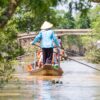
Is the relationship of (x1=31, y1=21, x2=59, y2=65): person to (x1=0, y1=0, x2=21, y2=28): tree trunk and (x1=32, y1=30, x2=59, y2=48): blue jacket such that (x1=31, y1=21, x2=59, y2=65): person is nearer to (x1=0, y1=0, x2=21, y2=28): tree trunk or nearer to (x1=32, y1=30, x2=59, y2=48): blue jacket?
(x1=32, y1=30, x2=59, y2=48): blue jacket

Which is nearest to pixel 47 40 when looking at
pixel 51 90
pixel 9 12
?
pixel 51 90

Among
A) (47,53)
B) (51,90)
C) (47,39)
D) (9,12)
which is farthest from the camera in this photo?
(47,53)

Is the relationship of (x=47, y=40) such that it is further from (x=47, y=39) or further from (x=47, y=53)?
(x=47, y=53)

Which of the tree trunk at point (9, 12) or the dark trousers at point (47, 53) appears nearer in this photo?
the tree trunk at point (9, 12)

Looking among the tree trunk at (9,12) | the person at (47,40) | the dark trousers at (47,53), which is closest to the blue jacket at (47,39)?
the person at (47,40)

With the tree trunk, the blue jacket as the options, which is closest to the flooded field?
the blue jacket

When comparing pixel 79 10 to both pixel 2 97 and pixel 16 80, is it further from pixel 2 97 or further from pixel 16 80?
pixel 16 80

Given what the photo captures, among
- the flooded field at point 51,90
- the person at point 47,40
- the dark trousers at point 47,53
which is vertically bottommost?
the flooded field at point 51,90

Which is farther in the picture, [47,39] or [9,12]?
[47,39]

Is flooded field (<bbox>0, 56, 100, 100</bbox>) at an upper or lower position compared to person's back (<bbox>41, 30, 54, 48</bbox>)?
lower

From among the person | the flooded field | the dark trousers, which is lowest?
the flooded field

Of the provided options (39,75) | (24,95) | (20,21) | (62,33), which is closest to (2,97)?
(24,95)

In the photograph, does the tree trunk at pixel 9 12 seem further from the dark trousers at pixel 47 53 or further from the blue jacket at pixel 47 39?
the dark trousers at pixel 47 53

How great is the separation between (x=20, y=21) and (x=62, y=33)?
31.5 metres
